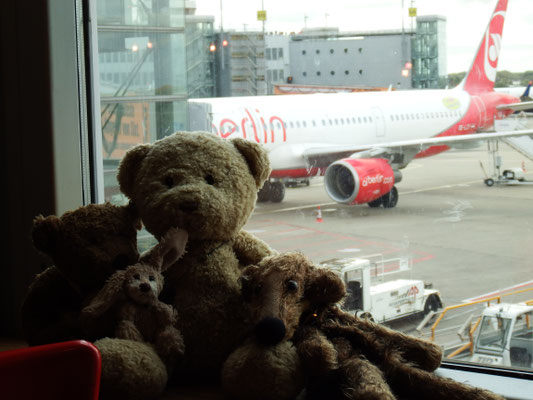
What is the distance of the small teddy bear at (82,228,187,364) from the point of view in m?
0.95

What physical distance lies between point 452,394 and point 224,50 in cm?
107

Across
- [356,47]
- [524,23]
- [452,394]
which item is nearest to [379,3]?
[356,47]

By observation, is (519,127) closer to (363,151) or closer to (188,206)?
(188,206)

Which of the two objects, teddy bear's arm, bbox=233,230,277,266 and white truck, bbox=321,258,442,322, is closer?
teddy bear's arm, bbox=233,230,277,266

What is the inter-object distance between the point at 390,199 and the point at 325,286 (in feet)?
7.16

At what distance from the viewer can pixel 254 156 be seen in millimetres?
1052

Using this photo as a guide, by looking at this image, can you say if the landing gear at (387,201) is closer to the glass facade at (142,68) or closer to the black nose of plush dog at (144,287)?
the glass facade at (142,68)

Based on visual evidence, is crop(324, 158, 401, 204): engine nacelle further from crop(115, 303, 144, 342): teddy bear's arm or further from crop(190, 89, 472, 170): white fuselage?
crop(115, 303, 144, 342): teddy bear's arm

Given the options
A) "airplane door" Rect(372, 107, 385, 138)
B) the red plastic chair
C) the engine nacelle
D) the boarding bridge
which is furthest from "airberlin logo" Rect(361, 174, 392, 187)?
the red plastic chair

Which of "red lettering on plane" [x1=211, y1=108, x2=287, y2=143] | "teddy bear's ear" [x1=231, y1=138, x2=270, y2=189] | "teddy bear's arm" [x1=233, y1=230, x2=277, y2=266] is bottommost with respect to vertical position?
"teddy bear's arm" [x1=233, y1=230, x2=277, y2=266]

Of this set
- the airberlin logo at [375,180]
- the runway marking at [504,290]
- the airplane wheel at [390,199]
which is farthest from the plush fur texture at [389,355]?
the airberlin logo at [375,180]

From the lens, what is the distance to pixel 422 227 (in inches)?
94.3

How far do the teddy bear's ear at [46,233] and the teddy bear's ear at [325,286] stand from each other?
0.45 m

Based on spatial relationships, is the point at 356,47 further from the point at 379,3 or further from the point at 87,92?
the point at 87,92
